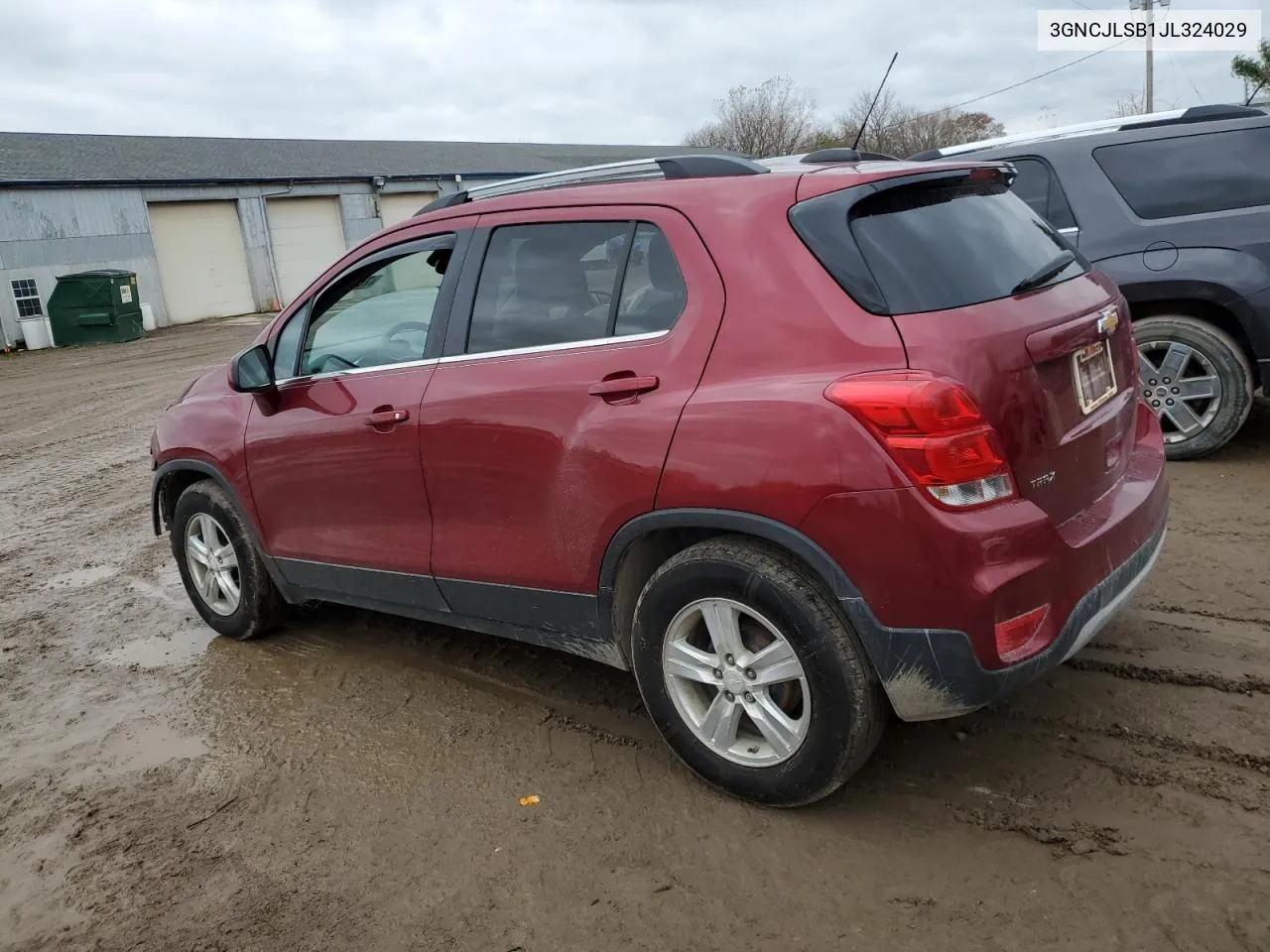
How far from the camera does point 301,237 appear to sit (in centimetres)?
3088

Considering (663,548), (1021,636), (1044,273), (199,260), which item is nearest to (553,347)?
(663,548)

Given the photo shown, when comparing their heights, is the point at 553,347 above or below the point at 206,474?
above

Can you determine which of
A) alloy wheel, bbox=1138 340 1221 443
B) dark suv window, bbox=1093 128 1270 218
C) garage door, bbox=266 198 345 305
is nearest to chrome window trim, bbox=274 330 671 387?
alloy wheel, bbox=1138 340 1221 443

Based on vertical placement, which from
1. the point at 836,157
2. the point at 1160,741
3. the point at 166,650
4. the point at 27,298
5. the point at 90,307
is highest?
the point at 27,298

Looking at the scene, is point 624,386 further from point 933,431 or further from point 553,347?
point 933,431

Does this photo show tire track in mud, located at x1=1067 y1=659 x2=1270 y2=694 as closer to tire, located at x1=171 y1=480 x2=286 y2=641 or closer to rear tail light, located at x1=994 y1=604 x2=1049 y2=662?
rear tail light, located at x1=994 y1=604 x2=1049 y2=662

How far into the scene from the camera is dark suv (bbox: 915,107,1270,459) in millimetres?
5676

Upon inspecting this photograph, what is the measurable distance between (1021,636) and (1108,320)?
1138mm

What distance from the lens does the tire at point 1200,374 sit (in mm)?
5762

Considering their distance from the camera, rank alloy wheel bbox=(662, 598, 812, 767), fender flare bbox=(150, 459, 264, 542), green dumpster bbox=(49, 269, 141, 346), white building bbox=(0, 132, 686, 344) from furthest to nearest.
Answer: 1. white building bbox=(0, 132, 686, 344)
2. green dumpster bbox=(49, 269, 141, 346)
3. fender flare bbox=(150, 459, 264, 542)
4. alloy wheel bbox=(662, 598, 812, 767)

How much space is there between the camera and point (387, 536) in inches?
153

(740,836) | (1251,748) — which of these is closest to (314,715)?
(740,836)

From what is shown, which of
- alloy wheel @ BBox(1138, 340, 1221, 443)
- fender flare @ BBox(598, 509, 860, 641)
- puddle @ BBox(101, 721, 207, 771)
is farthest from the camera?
alloy wheel @ BBox(1138, 340, 1221, 443)

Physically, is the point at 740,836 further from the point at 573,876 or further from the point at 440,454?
the point at 440,454
